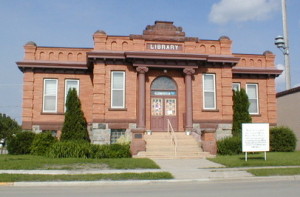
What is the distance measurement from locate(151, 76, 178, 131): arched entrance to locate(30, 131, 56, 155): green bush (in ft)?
22.8

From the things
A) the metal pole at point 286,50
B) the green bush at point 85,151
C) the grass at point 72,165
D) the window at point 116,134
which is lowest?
the grass at point 72,165

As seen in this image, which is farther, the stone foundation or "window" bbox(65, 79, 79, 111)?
"window" bbox(65, 79, 79, 111)

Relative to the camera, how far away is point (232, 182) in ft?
38.1

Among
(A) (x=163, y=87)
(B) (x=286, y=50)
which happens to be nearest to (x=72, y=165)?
(A) (x=163, y=87)

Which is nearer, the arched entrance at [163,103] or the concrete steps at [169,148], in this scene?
the concrete steps at [169,148]

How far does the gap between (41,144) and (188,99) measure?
9.71 meters

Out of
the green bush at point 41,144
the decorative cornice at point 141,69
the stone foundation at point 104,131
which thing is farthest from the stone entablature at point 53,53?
the green bush at point 41,144

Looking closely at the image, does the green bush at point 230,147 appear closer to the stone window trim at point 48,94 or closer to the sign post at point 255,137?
the sign post at point 255,137

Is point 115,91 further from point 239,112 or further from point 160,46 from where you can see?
point 239,112

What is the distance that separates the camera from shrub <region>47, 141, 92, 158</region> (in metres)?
18.2

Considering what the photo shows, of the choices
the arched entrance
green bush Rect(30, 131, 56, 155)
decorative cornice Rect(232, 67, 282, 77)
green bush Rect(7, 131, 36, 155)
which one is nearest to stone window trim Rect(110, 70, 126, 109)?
the arched entrance

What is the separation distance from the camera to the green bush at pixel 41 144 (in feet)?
65.8

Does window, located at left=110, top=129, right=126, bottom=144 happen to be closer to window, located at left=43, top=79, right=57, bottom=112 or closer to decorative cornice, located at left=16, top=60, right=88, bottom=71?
window, located at left=43, top=79, right=57, bottom=112

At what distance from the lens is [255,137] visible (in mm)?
16719
